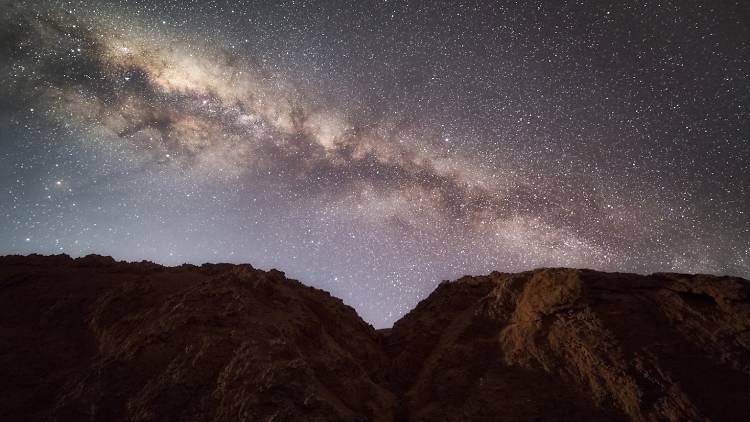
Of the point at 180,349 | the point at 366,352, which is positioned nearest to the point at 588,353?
the point at 366,352

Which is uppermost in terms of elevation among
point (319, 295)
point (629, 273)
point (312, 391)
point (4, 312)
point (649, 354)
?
point (629, 273)

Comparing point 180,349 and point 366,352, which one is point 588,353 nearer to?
point 366,352

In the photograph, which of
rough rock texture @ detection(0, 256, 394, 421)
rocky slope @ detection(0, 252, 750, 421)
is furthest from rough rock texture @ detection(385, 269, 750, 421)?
rough rock texture @ detection(0, 256, 394, 421)

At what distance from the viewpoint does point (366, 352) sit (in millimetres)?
10906

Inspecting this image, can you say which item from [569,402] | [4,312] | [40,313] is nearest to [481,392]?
[569,402]

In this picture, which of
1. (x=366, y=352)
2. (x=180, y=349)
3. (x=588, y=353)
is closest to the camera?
(x=588, y=353)

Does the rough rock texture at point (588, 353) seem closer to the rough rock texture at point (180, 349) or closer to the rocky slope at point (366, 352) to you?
the rocky slope at point (366, 352)

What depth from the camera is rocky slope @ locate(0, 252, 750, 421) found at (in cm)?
778

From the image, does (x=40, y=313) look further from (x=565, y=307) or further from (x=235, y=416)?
(x=565, y=307)

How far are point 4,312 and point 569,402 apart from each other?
14.5 m

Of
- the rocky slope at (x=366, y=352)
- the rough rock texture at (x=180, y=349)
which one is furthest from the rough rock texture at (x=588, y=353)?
the rough rock texture at (x=180, y=349)

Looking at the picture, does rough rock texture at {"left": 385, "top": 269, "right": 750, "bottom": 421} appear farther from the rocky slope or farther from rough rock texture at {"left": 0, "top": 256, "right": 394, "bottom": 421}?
rough rock texture at {"left": 0, "top": 256, "right": 394, "bottom": 421}

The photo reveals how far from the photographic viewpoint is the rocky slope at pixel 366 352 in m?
7.78

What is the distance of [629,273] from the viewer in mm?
10398
